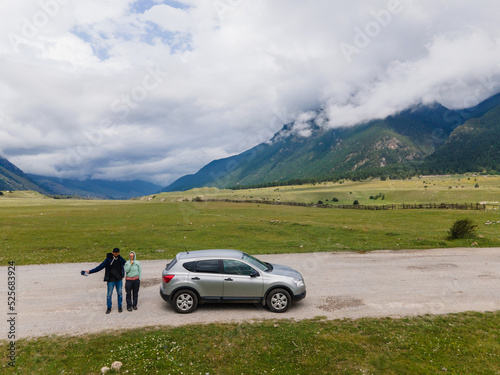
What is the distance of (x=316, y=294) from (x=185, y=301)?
6298 millimetres

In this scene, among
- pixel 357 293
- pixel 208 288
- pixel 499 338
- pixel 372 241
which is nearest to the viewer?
pixel 499 338

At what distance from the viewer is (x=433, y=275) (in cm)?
1655

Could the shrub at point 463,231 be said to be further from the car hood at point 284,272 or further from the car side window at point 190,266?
the car side window at point 190,266

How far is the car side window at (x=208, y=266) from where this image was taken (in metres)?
11.9

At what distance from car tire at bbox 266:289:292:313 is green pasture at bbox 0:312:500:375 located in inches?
45.1

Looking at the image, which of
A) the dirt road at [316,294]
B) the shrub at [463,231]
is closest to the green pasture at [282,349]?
the dirt road at [316,294]

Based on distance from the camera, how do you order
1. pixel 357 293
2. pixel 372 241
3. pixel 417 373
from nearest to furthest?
1. pixel 417 373
2. pixel 357 293
3. pixel 372 241

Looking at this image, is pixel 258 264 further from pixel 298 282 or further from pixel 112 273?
pixel 112 273

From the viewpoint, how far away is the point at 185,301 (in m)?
11.7

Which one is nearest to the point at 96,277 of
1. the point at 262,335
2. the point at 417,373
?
the point at 262,335

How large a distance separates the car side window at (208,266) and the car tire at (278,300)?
2.51 meters

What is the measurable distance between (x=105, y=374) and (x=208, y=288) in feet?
15.6

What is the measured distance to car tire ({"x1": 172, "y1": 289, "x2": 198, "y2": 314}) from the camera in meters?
11.6

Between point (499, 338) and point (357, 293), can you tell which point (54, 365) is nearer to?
point (357, 293)
